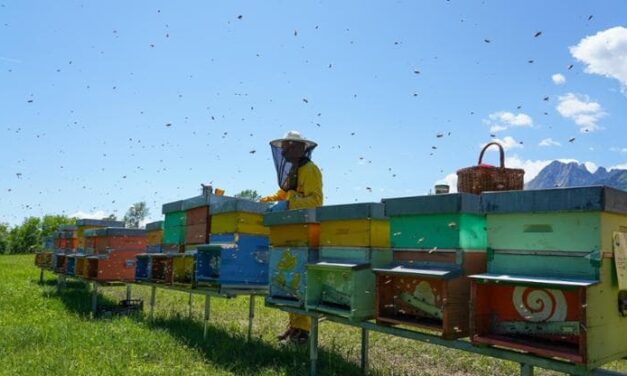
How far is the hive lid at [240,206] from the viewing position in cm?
511

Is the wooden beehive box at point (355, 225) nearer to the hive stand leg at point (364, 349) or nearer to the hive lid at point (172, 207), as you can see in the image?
the hive stand leg at point (364, 349)

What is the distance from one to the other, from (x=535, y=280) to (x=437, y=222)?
73 cm

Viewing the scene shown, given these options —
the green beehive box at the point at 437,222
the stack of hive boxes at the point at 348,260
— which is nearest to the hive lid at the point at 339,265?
the stack of hive boxes at the point at 348,260

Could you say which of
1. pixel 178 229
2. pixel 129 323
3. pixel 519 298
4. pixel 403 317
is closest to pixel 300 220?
pixel 403 317

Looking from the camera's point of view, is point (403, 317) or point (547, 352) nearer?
point (547, 352)

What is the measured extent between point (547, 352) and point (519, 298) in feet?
1.00

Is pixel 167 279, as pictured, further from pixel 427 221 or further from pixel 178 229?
pixel 427 221

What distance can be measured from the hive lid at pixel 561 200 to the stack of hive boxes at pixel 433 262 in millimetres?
180

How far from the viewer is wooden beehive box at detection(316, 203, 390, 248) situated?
3.54m

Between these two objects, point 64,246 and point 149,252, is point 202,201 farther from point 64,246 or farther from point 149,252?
point 64,246

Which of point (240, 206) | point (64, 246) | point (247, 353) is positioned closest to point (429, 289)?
point (240, 206)

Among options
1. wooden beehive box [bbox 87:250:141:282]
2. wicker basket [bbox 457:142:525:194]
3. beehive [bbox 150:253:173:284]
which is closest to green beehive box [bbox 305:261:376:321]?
wicker basket [bbox 457:142:525:194]

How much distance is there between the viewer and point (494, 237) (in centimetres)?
277

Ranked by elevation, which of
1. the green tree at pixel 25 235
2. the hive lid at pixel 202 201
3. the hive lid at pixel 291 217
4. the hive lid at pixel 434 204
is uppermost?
the hive lid at pixel 202 201
